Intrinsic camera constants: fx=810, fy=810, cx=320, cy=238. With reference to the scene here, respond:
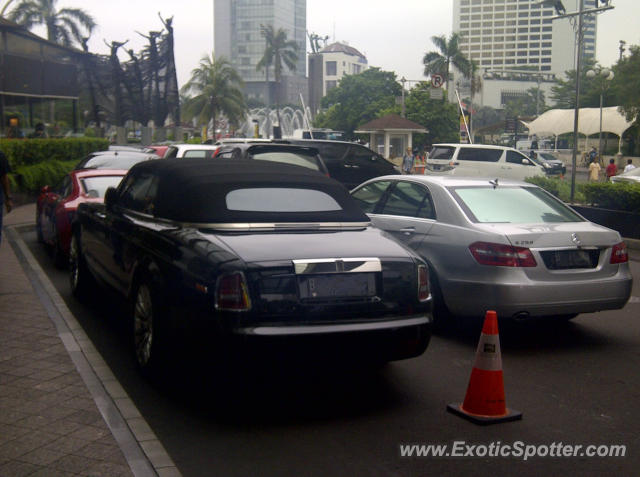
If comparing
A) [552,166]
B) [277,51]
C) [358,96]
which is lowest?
[552,166]

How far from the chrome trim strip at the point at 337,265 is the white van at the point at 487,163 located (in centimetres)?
2552

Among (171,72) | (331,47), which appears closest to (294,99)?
(331,47)

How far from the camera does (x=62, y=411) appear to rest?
16.9ft

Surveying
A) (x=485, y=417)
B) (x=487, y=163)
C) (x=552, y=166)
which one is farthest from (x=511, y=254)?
(x=552, y=166)

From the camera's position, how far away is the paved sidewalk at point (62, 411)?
434 cm

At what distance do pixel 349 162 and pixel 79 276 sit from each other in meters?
12.1

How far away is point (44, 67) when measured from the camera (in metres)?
31.8

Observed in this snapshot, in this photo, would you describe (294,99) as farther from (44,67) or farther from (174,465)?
(174,465)

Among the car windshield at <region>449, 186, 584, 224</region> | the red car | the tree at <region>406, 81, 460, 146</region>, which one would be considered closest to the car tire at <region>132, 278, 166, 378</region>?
the car windshield at <region>449, 186, 584, 224</region>

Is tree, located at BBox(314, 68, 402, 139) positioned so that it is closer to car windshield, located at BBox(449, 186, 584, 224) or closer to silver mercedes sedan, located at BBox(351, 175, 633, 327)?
car windshield, located at BBox(449, 186, 584, 224)

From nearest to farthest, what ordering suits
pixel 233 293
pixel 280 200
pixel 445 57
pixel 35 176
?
pixel 233 293, pixel 280 200, pixel 35 176, pixel 445 57

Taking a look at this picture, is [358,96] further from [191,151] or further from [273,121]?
[191,151]

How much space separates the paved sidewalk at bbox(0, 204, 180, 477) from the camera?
434 cm

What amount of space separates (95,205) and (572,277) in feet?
16.3
